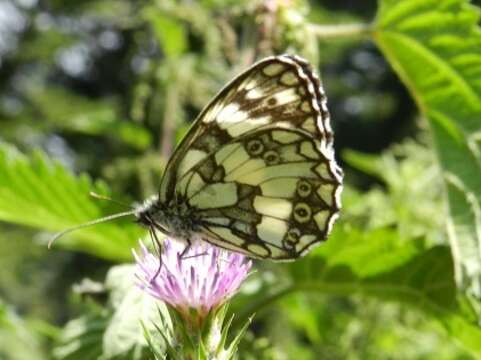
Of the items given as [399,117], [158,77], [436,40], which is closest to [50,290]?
[399,117]

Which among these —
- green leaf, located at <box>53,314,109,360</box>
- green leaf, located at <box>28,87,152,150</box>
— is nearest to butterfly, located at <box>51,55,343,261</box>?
green leaf, located at <box>53,314,109,360</box>

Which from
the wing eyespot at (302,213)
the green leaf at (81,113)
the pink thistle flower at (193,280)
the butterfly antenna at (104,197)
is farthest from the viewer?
the green leaf at (81,113)

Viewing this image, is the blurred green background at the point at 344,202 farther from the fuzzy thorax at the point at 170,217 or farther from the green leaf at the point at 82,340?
the fuzzy thorax at the point at 170,217

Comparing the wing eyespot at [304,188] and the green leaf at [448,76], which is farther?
the green leaf at [448,76]

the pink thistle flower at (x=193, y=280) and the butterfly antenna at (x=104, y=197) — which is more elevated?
the butterfly antenna at (x=104, y=197)

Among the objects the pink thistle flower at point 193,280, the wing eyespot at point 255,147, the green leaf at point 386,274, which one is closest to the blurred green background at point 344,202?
the green leaf at point 386,274

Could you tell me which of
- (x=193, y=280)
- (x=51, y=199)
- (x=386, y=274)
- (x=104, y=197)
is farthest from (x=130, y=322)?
(x=386, y=274)
